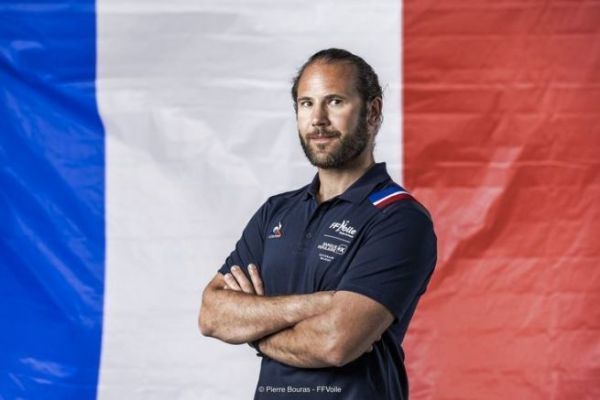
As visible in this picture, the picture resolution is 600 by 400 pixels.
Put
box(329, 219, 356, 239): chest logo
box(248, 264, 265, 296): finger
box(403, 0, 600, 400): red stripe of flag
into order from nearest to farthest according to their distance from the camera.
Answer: box(329, 219, 356, 239): chest logo → box(248, 264, 265, 296): finger → box(403, 0, 600, 400): red stripe of flag

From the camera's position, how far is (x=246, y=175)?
7.89 ft

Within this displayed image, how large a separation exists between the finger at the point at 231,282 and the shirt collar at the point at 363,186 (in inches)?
9.0

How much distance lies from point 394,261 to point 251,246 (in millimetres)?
374

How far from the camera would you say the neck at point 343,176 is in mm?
1771

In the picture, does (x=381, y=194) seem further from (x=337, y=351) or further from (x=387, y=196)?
(x=337, y=351)

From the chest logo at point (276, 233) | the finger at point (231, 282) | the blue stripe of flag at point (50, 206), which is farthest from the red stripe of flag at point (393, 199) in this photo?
the blue stripe of flag at point (50, 206)

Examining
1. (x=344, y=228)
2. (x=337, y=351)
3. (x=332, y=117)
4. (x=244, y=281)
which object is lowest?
(x=337, y=351)

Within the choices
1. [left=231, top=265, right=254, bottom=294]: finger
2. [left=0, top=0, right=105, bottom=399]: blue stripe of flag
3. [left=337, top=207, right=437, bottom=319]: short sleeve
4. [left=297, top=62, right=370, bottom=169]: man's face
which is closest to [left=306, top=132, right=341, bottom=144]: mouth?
[left=297, top=62, right=370, bottom=169]: man's face

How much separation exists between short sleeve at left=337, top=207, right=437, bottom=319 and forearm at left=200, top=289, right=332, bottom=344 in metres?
0.08

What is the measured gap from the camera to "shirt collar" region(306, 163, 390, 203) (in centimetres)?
170

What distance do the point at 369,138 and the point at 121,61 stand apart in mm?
955

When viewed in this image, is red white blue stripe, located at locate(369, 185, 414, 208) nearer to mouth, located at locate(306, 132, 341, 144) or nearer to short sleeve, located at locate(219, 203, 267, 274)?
mouth, located at locate(306, 132, 341, 144)

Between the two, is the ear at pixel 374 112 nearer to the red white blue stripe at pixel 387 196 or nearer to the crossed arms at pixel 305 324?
the red white blue stripe at pixel 387 196

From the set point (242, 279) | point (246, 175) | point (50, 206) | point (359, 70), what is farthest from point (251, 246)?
point (50, 206)
